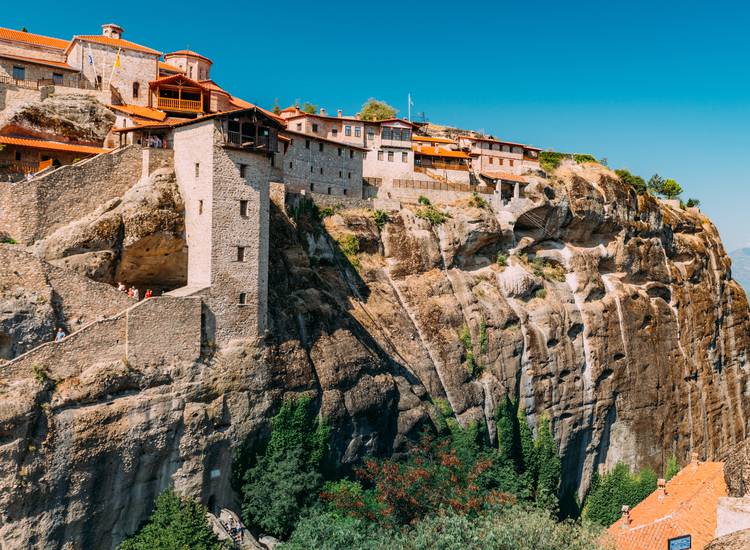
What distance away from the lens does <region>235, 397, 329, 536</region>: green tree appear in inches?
1270

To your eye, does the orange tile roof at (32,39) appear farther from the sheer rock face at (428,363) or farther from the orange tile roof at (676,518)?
the orange tile roof at (676,518)

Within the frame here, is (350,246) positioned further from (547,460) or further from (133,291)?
(547,460)

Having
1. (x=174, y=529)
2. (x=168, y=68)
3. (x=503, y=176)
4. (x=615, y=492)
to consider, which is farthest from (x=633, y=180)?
(x=174, y=529)

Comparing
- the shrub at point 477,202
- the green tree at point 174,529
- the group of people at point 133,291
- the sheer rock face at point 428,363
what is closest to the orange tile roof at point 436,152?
the shrub at point 477,202

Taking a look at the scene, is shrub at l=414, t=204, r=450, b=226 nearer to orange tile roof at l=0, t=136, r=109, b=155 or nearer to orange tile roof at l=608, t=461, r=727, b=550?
→ orange tile roof at l=0, t=136, r=109, b=155

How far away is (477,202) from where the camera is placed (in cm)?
5494

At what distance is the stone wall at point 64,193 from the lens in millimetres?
31281

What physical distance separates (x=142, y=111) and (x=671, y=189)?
58.4 m

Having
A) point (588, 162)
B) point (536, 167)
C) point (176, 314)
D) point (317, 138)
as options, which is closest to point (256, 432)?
point (176, 314)

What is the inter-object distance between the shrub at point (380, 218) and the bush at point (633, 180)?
2534 cm

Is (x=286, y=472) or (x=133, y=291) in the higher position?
(x=133, y=291)

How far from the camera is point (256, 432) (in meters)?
33.1

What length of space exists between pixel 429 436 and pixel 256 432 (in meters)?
11.7

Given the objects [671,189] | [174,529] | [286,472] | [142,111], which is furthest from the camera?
[671,189]
